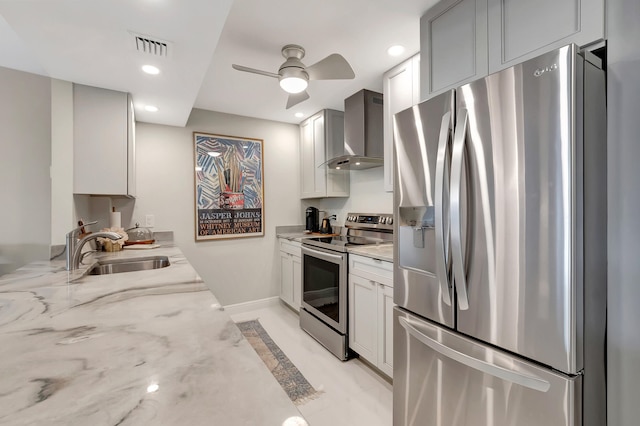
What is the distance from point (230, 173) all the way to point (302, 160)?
3.06 feet

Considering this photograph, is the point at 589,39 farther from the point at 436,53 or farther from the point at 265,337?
the point at 265,337

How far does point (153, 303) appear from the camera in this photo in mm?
1004

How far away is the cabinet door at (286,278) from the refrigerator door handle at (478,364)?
2046 mm

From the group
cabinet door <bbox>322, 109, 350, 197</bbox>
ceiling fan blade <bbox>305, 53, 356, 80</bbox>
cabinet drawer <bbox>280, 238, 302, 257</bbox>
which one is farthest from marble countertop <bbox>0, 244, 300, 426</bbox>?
cabinet door <bbox>322, 109, 350, 197</bbox>

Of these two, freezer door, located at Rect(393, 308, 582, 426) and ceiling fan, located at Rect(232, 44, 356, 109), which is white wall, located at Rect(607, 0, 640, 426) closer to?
freezer door, located at Rect(393, 308, 582, 426)

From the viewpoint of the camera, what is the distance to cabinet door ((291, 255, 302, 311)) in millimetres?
3106

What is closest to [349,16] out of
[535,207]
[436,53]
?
[436,53]

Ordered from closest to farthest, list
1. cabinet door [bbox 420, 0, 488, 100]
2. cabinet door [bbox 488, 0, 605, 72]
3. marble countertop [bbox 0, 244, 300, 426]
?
marble countertop [bbox 0, 244, 300, 426]
cabinet door [bbox 488, 0, 605, 72]
cabinet door [bbox 420, 0, 488, 100]

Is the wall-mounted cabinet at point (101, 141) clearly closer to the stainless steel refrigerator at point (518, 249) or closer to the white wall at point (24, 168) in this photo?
the white wall at point (24, 168)

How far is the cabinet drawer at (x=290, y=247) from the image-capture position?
315cm

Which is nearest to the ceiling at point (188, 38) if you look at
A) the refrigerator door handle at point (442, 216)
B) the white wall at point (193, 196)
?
the white wall at point (193, 196)

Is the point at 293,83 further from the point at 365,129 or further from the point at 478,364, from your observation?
the point at 478,364

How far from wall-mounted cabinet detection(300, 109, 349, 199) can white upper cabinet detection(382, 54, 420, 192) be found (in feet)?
3.26

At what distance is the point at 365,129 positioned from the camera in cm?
264
